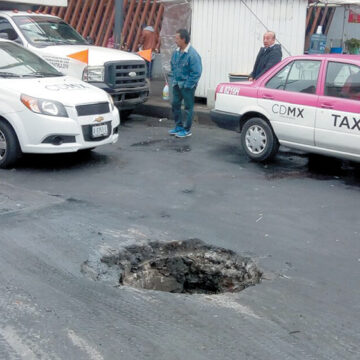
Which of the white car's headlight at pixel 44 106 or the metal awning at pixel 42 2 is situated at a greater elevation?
the metal awning at pixel 42 2

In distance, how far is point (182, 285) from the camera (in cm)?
553

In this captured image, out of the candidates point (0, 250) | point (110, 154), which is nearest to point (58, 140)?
point (110, 154)

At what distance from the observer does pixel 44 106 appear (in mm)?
8531

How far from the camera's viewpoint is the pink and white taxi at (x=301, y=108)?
8367 millimetres

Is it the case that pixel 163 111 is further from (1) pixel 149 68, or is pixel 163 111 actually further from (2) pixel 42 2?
(1) pixel 149 68

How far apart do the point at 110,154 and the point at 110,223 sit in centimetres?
342

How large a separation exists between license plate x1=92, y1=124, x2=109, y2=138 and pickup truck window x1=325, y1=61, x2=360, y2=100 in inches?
119

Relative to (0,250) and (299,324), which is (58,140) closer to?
(0,250)

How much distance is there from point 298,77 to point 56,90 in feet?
10.9

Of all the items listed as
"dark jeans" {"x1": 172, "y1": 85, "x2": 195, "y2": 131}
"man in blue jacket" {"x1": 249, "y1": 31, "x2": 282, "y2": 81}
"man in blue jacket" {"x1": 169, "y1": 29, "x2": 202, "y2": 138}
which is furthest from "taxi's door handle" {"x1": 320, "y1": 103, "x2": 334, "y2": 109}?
"dark jeans" {"x1": 172, "y1": 85, "x2": 195, "y2": 131}

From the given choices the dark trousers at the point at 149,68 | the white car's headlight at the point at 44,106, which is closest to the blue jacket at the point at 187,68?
the white car's headlight at the point at 44,106

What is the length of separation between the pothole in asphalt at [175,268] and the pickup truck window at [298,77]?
3.68 m

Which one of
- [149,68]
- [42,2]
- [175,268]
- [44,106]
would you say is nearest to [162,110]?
[42,2]

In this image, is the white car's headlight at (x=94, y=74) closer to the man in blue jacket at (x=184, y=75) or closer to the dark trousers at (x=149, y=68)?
the man in blue jacket at (x=184, y=75)
